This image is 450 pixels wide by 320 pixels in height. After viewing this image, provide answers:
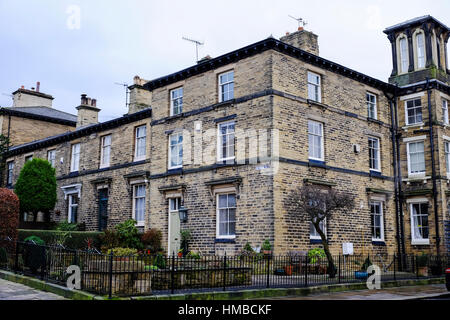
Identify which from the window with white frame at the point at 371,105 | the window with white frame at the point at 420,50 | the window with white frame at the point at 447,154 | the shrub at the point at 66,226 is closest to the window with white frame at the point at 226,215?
the window with white frame at the point at 371,105

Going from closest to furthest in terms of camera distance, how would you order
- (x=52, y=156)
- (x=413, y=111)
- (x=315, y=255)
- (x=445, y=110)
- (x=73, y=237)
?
(x=315, y=255) < (x=73, y=237) < (x=413, y=111) < (x=445, y=110) < (x=52, y=156)

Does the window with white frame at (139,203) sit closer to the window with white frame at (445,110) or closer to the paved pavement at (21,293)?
the paved pavement at (21,293)

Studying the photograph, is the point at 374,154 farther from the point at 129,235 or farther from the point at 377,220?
the point at 129,235

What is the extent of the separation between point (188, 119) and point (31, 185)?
12.1 m

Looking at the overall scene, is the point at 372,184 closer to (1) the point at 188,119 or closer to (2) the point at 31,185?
(1) the point at 188,119

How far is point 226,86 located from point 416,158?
1083cm

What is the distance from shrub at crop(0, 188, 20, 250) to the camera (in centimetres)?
1639

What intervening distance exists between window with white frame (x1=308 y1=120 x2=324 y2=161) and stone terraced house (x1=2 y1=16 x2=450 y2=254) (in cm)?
5

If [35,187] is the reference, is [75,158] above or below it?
above

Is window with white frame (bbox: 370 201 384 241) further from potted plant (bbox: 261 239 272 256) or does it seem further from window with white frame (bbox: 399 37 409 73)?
window with white frame (bbox: 399 37 409 73)

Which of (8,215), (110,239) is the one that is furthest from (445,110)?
(8,215)

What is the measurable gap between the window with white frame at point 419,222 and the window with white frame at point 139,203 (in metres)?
13.8

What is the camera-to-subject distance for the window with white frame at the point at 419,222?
24.4 m

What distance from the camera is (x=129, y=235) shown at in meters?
23.7
